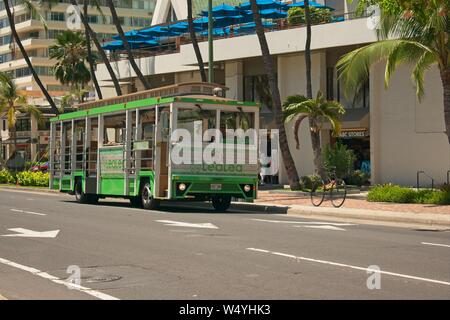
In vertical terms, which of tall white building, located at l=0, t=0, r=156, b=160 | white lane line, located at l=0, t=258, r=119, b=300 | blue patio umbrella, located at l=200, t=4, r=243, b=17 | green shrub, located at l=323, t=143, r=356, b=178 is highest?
tall white building, located at l=0, t=0, r=156, b=160

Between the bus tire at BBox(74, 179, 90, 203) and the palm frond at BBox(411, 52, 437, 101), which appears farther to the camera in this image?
the bus tire at BBox(74, 179, 90, 203)

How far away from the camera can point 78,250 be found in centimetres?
1261

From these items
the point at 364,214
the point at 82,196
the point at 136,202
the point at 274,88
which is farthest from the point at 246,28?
the point at 364,214

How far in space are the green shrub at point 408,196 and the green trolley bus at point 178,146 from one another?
4508mm

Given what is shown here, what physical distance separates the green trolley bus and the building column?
17813mm

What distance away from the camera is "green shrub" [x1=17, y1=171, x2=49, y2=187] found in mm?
42178

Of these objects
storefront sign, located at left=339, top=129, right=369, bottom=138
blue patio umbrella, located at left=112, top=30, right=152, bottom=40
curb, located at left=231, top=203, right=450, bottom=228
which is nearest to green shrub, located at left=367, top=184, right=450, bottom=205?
curb, located at left=231, top=203, right=450, bottom=228

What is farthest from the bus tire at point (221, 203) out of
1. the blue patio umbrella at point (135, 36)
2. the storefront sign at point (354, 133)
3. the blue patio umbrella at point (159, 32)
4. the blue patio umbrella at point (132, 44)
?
the blue patio umbrella at point (135, 36)

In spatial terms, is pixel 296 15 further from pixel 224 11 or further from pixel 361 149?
pixel 361 149

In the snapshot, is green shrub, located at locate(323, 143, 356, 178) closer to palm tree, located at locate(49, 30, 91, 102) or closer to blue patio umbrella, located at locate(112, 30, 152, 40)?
blue patio umbrella, located at locate(112, 30, 152, 40)

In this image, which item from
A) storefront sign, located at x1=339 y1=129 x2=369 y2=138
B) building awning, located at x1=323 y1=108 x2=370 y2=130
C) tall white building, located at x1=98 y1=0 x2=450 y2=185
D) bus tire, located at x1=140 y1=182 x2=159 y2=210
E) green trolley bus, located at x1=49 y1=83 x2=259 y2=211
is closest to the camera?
green trolley bus, located at x1=49 y1=83 x2=259 y2=211

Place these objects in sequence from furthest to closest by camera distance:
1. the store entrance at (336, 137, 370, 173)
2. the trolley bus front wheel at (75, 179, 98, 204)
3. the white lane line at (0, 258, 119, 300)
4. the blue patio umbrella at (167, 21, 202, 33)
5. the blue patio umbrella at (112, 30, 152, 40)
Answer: the blue patio umbrella at (112, 30, 152, 40), the blue patio umbrella at (167, 21, 202, 33), the store entrance at (336, 137, 370, 173), the trolley bus front wheel at (75, 179, 98, 204), the white lane line at (0, 258, 119, 300)
